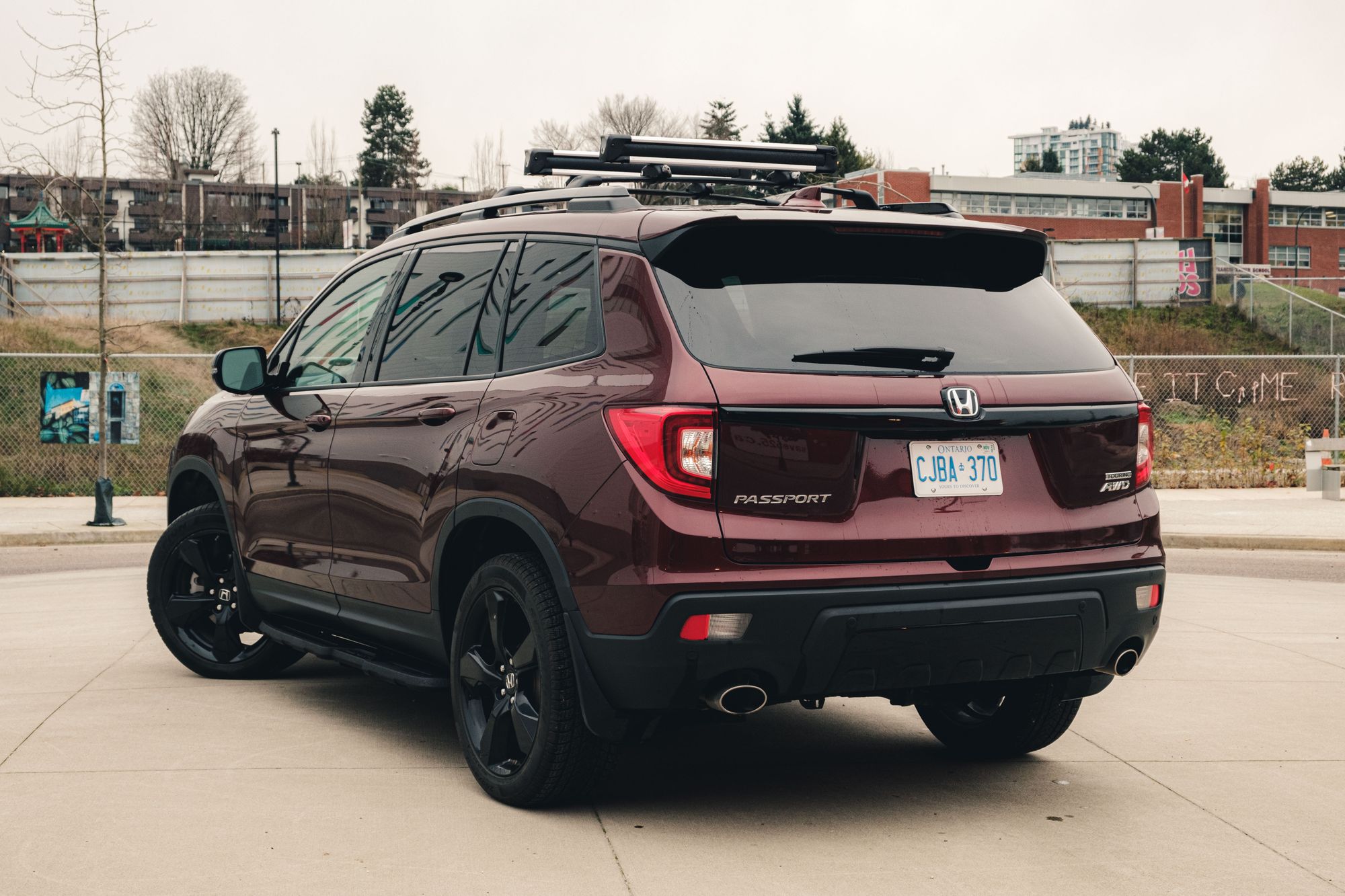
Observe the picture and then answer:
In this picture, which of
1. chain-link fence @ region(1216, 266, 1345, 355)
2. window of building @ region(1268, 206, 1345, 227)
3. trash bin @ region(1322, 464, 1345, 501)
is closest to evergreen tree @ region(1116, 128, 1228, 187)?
window of building @ region(1268, 206, 1345, 227)

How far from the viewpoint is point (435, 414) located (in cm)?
514

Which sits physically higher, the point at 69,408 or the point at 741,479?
the point at 741,479

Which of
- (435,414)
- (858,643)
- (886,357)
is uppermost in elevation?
(886,357)

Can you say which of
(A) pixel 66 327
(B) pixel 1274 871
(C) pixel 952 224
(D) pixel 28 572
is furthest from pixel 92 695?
(A) pixel 66 327

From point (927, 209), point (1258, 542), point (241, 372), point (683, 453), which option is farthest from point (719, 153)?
point (1258, 542)

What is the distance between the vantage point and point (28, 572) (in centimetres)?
1232

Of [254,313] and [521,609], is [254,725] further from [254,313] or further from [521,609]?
[254,313]

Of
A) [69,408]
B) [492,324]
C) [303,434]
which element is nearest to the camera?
[492,324]

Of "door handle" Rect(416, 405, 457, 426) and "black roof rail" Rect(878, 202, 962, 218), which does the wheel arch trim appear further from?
"black roof rail" Rect(878, 202, 962, 218)

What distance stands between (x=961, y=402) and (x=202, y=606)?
4.46 metres

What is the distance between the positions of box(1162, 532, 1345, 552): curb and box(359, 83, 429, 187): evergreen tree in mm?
117246

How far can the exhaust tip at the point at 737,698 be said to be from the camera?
417cm

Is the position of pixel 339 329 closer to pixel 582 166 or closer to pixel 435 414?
pixel 435 414

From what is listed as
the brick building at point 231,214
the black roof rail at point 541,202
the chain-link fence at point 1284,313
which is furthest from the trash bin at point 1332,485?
the brick building at point 231,214
